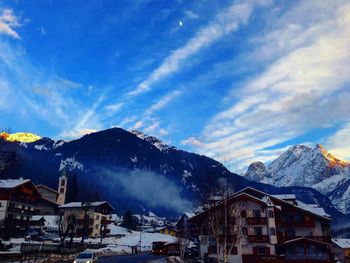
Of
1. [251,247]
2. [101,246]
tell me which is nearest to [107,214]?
[101,246]

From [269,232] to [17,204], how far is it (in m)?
61.0

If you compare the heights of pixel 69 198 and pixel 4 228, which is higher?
pixel 69 198

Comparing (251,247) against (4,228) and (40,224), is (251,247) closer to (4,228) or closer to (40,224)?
(4,228)

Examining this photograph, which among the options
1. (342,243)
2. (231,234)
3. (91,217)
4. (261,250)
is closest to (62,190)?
(91,217)

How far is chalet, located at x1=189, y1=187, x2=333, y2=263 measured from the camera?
196 feet

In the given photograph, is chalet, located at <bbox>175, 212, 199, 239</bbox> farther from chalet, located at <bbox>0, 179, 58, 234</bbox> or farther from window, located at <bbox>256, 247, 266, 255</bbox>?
chalet, located at <bbox>0, 179, 58, 234</bbox>

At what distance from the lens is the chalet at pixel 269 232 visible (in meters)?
59.7

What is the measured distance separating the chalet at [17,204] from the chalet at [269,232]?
42775 mm

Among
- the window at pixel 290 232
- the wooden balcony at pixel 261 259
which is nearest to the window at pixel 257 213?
the wooden balcony at pixel 261 259

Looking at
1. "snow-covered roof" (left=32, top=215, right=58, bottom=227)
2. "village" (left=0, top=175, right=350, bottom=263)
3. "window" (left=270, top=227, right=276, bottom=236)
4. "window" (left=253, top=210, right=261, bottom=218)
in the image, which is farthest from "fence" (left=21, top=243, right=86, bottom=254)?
"snow-covered roof" (left=32, top=215, right=58, bottom=227)

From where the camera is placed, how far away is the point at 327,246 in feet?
198

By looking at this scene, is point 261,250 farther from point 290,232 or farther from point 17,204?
point 17,204

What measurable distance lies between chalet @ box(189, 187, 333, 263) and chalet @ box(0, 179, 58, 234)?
42775mm

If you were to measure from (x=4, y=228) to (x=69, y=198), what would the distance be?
306 feet
